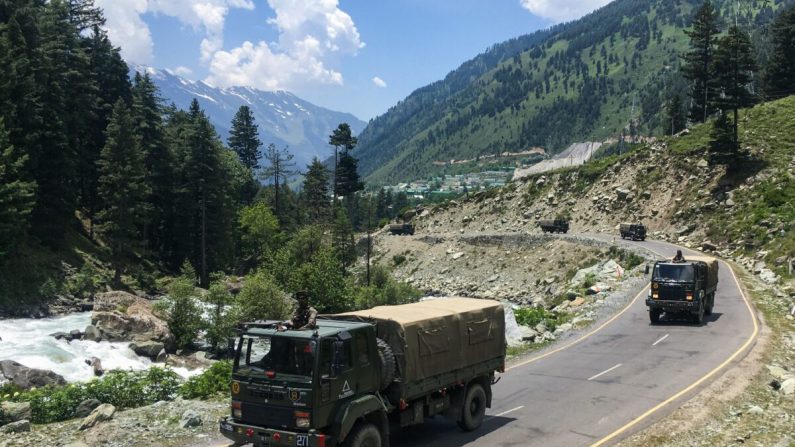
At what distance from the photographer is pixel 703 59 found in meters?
84.3

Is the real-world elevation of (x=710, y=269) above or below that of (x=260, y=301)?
above

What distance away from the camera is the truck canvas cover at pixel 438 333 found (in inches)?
496

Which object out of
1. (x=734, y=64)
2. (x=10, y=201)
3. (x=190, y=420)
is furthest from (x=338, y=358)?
(x=734, y=64)

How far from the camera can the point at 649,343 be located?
27.3m

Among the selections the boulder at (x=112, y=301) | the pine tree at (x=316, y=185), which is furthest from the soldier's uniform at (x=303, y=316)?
the pine tree at (x=316, y=185)

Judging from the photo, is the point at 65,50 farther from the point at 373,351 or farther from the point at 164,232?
the point at 373,351

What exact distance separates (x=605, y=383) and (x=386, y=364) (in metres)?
11.3

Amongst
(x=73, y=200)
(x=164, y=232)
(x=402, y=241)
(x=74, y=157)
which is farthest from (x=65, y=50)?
(x=402, y=241)

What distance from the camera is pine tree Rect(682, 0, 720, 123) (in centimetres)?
8075

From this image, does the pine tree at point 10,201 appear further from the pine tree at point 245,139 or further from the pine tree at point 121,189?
the pine tree at point 245,139

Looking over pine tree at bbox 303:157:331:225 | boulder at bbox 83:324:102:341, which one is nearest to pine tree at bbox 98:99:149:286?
boulder at bbox 83:324:102:341

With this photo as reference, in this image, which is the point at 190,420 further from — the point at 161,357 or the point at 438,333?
the point at 161,357

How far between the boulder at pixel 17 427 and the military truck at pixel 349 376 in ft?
21.0

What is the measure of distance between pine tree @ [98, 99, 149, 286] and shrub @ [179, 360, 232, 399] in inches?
1532
